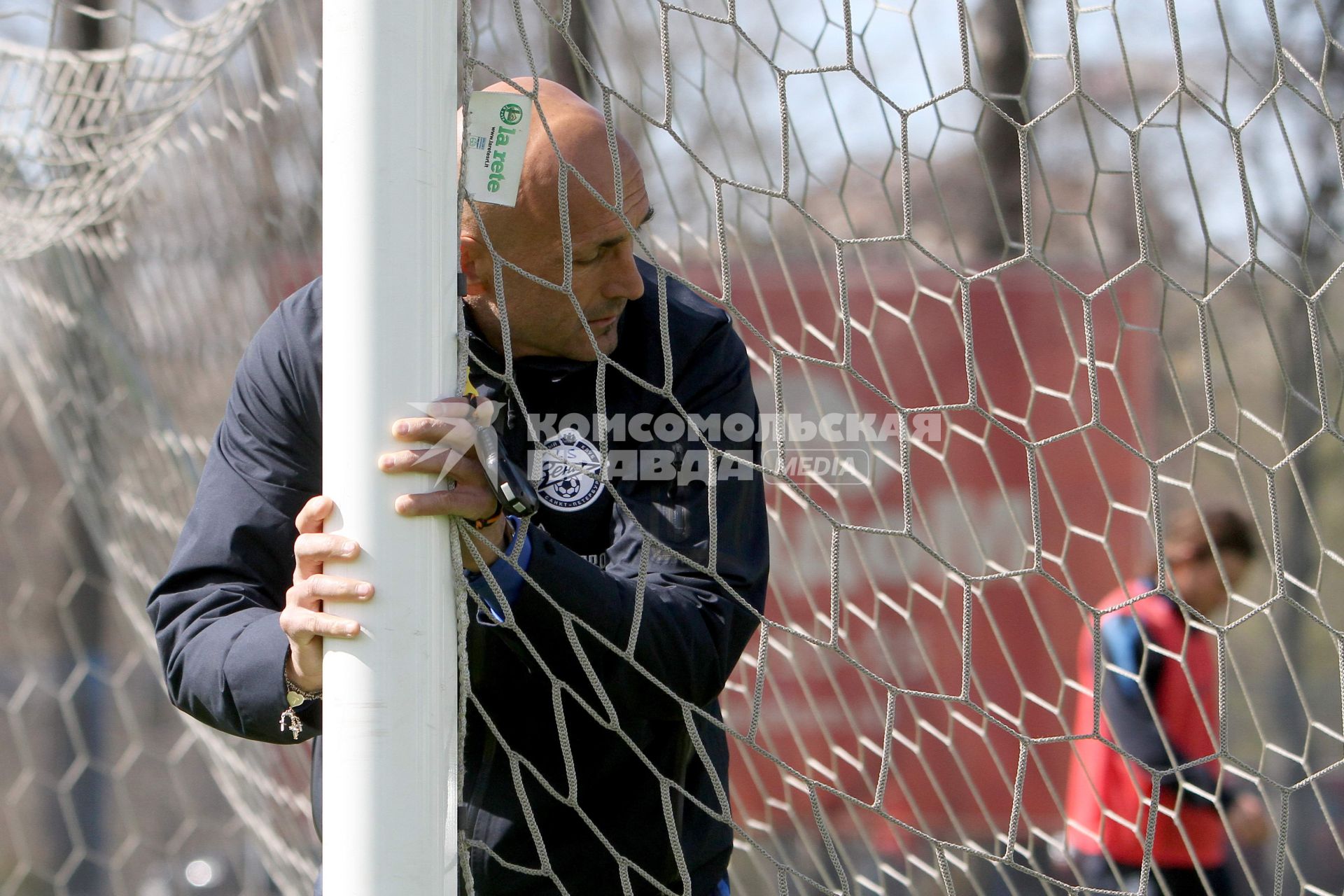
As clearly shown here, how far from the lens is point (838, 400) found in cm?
271

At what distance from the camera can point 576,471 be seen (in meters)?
1.06

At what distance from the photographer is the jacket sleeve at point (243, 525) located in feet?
3.08

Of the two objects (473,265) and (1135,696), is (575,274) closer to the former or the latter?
(473,265)

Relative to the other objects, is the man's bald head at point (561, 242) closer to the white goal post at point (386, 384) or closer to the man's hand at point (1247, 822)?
the white goal post at point (386, 384)

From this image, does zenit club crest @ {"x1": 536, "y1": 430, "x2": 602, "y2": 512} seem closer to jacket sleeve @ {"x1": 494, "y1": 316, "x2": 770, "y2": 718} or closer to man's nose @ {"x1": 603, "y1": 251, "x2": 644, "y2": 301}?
jacket sleeve @ {"x1": 494, "y1": 316, "x2": 770, "y2": 718}

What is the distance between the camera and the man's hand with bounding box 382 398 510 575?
0.70 m

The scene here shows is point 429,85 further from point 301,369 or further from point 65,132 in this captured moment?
point 65,132

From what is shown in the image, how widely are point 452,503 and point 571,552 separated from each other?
200 millimetres

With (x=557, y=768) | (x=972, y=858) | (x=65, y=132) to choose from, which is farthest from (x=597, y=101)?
(x=557, y=768)

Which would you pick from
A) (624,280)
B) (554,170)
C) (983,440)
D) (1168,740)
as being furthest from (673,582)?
(1168,740)

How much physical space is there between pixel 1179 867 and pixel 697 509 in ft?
5.00

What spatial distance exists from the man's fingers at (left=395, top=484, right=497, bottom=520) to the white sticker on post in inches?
8.5

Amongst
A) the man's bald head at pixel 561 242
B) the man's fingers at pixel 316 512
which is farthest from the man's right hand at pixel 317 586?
the man's bald head at pixel 561 242

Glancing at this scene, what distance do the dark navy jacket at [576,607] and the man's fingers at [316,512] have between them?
0.69ft
